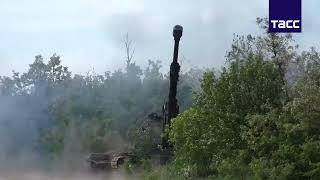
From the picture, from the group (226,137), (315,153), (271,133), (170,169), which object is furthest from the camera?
(170,169)

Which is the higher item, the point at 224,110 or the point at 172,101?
the point at 172,101

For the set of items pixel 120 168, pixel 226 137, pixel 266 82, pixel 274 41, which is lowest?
pixel 120 168

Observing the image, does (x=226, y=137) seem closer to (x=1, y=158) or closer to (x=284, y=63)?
(x=284, y=63)

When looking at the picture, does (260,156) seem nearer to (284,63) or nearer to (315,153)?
(315,153)

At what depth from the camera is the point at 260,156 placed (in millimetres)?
18078

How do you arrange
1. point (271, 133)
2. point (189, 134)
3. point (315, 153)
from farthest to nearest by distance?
point (189, 134), point (271, 133), point (315, 153)

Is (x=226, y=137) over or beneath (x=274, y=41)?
beneath

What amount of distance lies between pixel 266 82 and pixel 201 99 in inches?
101

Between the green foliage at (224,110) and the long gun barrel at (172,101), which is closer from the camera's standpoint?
the green foliage at (224,110)

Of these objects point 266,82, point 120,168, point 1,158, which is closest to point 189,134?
point 266,82

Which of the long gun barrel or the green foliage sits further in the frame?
the long gun barrel

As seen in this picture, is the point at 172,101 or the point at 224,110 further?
the point at 172,101

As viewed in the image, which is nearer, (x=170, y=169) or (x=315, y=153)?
(x=315, y=153)

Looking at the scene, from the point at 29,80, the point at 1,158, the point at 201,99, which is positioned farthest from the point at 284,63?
the point at 29,80
